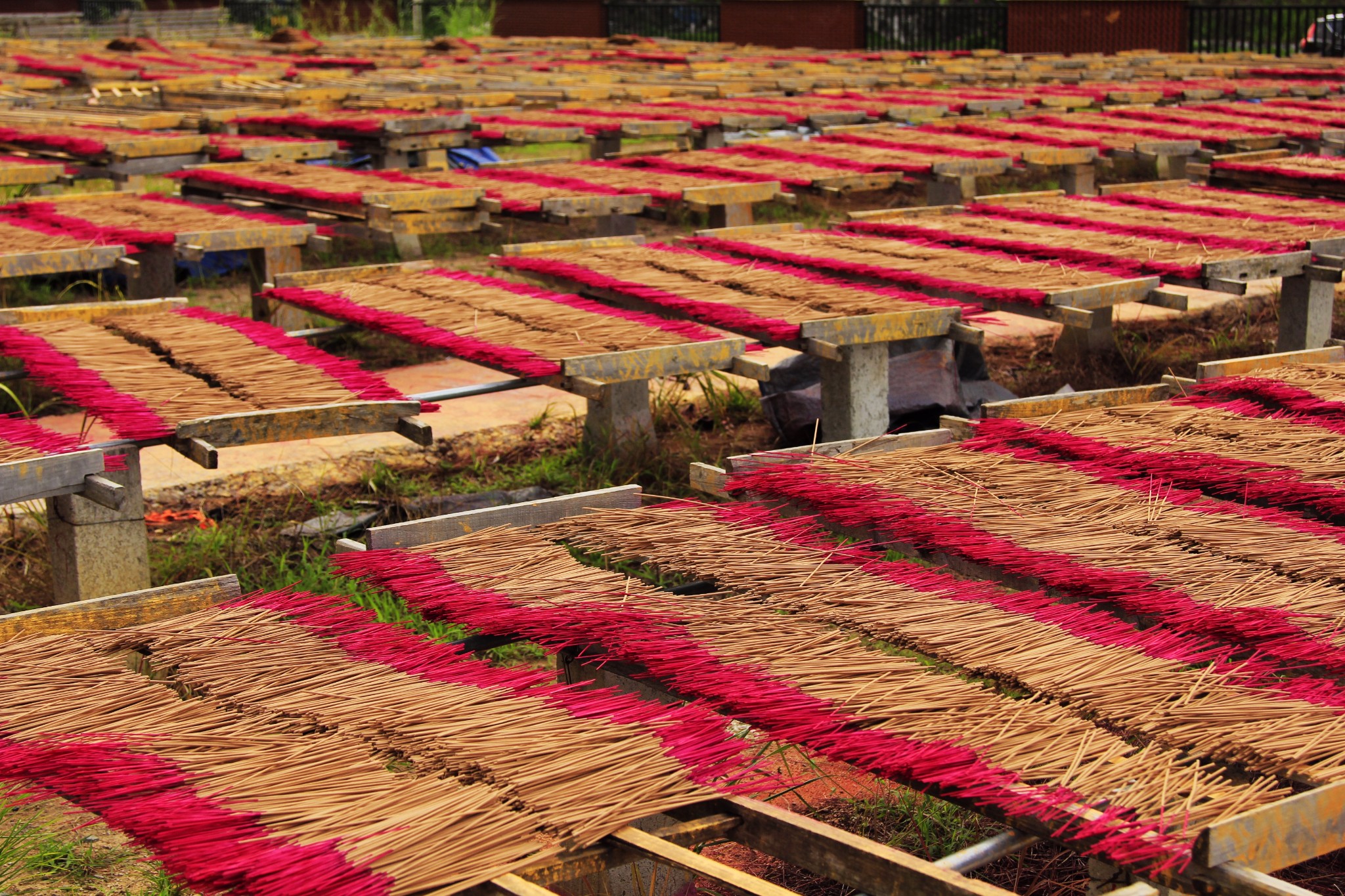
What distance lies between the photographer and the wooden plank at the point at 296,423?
13.3 ft

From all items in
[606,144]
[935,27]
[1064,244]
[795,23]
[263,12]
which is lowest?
[1064,244]

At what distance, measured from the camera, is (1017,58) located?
19.5 m

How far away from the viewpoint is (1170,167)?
10070 millimetres

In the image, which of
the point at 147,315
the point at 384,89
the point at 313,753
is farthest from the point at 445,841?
the point at 384,89

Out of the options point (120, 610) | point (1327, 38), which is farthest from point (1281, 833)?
point (1327, 38)

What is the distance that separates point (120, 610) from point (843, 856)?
70.3 inches

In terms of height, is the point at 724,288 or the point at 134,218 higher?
the point at 134,218

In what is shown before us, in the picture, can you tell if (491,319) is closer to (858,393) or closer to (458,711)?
(858,393)

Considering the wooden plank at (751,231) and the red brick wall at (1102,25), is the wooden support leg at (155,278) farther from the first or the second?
the red brick wall at (1102,25)

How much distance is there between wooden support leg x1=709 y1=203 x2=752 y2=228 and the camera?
26.0 feet

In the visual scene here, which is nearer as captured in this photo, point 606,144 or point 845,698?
point 845,698

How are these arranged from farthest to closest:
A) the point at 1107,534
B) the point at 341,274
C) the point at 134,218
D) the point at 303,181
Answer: the point at 303,181 < the point at 134,218 < the point at 341,274 < the point at 1107,534

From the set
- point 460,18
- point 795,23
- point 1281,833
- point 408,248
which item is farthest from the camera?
point 460,18

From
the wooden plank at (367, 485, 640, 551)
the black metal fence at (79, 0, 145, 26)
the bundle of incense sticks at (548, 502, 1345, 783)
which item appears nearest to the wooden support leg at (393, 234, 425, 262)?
the wooden plank at (367, 485, 640, 551)
